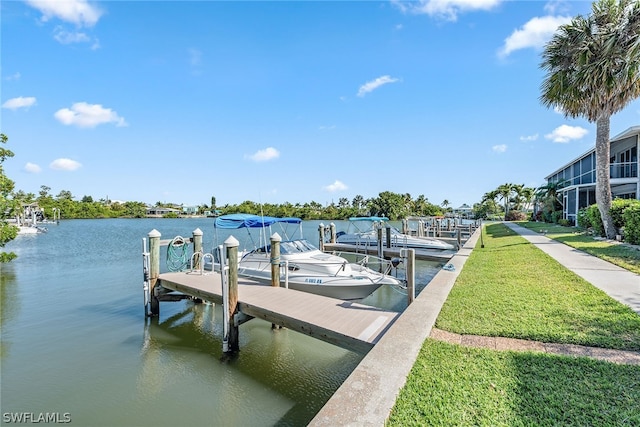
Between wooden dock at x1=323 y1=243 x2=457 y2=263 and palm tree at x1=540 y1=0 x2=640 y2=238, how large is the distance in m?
7.52

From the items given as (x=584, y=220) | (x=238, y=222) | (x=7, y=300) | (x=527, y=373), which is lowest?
(x=7, y=300)

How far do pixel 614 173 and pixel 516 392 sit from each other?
2687cm

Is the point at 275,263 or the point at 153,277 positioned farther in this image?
the point at 153,277

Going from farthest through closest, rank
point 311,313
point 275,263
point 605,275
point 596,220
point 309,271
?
point 596,220, point 309,271, point 275,263, point 605,275, point 311,313

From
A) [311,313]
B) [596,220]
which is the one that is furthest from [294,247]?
[596,220]

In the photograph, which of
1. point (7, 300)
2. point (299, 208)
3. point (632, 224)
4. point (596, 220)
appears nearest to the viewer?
point (7, 300)

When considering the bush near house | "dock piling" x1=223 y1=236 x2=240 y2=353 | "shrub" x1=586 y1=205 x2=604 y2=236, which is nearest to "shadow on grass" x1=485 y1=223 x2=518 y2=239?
the bush near house

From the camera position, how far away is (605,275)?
8.45m

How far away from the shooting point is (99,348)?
7.82 metres

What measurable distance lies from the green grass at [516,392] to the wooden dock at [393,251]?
11832 mm

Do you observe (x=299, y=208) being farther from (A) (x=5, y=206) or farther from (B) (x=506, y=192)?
(A) (x=5, y=206)

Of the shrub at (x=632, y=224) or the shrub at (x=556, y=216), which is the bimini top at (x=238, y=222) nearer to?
the shrub at (x=632, y=224)

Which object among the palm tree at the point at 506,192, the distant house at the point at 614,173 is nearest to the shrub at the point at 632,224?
the distant house at the point at 614,173

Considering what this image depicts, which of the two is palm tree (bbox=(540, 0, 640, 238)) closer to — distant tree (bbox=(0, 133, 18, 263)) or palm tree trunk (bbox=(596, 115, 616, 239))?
palm tree trunk (bbox=(596, 115, 616, 239))
